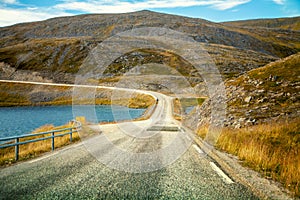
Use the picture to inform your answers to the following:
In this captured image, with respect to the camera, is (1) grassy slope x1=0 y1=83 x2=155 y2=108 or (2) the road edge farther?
(1) grassy slope x1=0 y1=83 x2=155 y2=108

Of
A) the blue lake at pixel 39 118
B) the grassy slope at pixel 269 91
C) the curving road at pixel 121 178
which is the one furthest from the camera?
the blue lake at pixel 39 118

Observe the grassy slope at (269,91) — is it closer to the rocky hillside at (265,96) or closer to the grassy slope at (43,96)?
the rocky hillside at (265,96)

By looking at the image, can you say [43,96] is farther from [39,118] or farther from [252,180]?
[252,180]

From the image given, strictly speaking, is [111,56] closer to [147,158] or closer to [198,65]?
[198,65]

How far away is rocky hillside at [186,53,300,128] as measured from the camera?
561 inches

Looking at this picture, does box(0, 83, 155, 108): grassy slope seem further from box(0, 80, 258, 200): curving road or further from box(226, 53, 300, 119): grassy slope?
box(0, 80, 258, 200): curving road

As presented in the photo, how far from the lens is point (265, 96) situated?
54.5 feet

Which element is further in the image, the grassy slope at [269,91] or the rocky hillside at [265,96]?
the grassy slope at [269,91]

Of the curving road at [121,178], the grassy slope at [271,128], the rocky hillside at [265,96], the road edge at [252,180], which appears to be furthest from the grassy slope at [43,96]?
the road edge at [252,180]

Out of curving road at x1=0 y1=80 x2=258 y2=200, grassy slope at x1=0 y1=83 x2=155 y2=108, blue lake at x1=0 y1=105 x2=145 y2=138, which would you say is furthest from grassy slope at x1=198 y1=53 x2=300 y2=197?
grassy slope at x1=0 y1=83 x2=155 y2=108

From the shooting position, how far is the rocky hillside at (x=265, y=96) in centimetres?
1426

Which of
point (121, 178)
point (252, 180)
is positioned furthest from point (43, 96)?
point (252, 180)

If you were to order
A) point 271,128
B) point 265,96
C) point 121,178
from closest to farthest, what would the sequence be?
point 121,178 → point 271,128 → point 265,96

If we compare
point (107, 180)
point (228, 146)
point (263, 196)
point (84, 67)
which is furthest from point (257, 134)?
point (84, 67)
